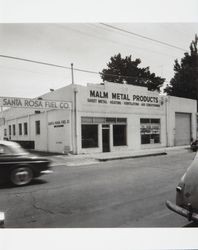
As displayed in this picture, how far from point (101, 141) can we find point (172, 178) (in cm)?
941

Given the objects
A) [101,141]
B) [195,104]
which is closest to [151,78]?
[195,104]

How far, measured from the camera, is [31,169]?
7.53 meters

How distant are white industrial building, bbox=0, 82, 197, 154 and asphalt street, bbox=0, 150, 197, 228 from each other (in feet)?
25.9

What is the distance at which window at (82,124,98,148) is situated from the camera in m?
16.6

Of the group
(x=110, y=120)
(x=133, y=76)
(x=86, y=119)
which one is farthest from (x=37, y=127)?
(x=133, y=76)

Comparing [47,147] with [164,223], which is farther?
[47,147]

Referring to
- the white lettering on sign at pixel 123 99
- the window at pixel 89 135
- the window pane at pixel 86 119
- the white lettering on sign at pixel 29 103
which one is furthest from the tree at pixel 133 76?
the white lettering on sign at pixel 29 103

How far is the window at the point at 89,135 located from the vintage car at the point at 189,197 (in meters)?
12.4

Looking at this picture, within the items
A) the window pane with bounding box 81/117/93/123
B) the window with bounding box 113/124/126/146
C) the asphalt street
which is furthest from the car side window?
the window with bounding box 113/124/126/146

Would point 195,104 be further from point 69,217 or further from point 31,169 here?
point 69,217

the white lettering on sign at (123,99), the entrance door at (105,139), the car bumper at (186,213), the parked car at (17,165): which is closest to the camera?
the car bumper at (186,213)

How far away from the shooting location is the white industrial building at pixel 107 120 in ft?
Result: 53.8

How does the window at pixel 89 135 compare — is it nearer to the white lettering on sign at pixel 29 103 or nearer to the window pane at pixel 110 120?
the window pane at pixel 110 120

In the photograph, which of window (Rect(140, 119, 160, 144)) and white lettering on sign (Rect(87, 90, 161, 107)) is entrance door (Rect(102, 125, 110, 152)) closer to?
white lettering on sign (Rect(87, 90, 161, 107))
